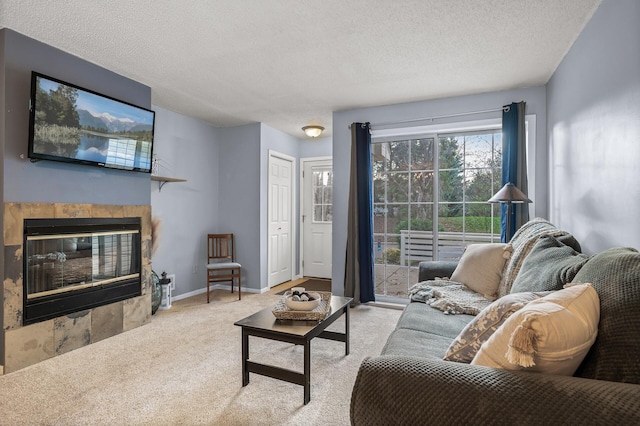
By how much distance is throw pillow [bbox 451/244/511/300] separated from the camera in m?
2.54

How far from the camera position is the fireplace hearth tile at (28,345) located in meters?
2.44

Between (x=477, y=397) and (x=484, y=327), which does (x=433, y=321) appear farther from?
(x=477, y=397)

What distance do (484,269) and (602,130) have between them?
3.87 feet

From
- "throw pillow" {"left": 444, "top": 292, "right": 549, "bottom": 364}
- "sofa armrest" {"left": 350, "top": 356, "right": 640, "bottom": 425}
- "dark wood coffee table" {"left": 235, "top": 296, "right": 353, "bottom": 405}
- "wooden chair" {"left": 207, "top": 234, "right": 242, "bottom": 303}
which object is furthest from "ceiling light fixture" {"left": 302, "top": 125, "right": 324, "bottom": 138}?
"sofa armrest" {"left": 350, "top": 356, "right": 640, "bottom": 425}

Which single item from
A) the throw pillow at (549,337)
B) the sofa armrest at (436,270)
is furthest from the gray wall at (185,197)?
the throw pillow at (549,337)

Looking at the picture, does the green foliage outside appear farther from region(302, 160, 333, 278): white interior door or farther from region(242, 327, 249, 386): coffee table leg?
region(242, 327, 249, 386): coffee table leg

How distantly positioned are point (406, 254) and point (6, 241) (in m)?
3.80

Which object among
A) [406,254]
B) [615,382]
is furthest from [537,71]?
[615,382]

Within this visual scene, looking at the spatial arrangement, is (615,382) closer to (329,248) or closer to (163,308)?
(163,308)

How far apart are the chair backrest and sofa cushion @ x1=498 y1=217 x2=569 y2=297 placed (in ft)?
12.2

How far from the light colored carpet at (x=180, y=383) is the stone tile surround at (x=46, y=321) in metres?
0.09

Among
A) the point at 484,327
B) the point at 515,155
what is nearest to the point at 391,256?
the point at 515,155

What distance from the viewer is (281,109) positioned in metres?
4.35

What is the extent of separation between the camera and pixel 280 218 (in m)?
5.52
